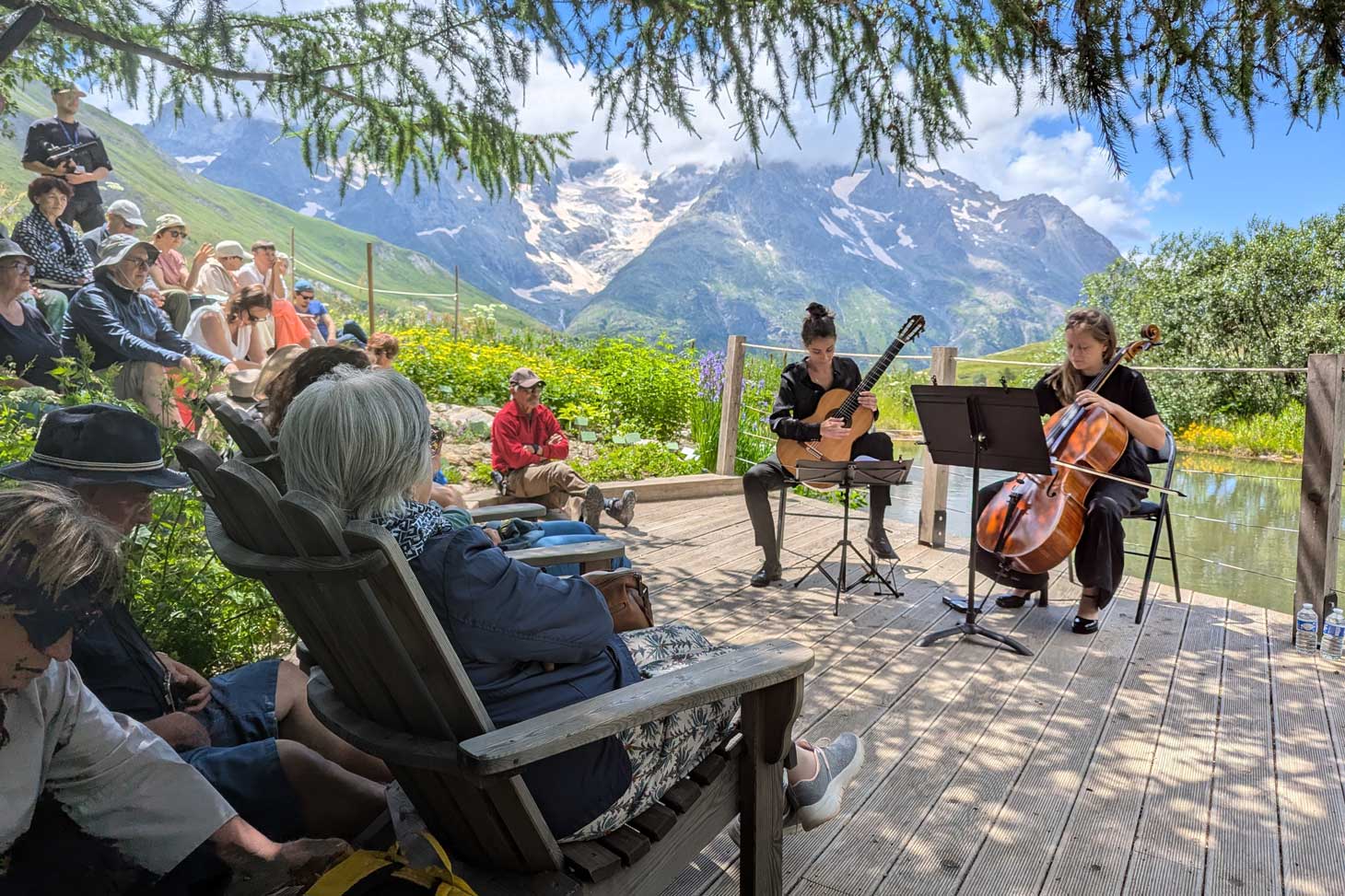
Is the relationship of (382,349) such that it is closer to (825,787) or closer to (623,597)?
(623,597)

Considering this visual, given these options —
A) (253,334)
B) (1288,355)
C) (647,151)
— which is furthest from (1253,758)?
(1288,355)

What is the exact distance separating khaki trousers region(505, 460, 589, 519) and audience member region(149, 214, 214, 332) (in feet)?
9.04

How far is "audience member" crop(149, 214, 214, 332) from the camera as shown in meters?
6.09

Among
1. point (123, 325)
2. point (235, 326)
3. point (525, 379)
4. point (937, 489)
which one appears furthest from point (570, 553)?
point (235, 326)

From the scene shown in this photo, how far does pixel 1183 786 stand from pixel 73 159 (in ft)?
25.4

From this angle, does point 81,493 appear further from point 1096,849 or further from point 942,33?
point 942,33

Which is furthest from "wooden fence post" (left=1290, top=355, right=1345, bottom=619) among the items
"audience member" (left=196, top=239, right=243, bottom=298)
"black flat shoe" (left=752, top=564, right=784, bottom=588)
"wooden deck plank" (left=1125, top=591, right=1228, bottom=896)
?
"audience member" (left=196, top=239, right=243, bottom=298)

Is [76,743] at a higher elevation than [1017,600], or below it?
higher

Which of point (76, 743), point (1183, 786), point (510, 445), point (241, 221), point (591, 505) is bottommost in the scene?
point (1183, 786)

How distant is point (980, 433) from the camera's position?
11.8 ft

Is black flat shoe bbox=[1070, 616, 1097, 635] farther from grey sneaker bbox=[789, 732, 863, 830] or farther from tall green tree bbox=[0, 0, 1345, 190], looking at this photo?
grey sneaker bbox=[789, 732, 863, 830]

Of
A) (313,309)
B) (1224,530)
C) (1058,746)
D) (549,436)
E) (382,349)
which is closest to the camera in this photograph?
(1058,746)

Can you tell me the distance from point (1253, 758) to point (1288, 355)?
24.3 metres

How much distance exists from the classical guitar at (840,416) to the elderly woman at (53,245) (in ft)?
14.3
